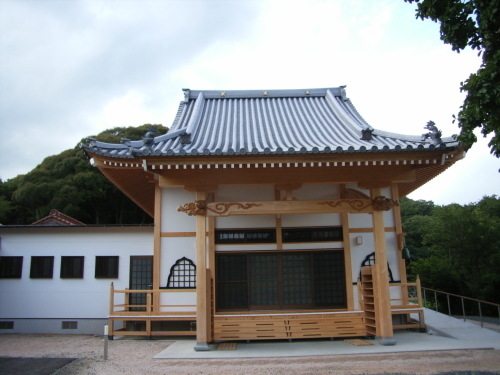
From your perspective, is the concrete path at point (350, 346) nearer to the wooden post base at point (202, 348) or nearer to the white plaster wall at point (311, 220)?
the wooden post base at point (202, 348)

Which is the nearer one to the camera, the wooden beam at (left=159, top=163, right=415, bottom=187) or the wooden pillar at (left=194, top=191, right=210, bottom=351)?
the wooden pillar at (left=194, top=191, right=210, bottom=351)

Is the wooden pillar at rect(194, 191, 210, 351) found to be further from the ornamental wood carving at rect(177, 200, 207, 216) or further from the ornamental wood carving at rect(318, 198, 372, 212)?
the ornamental wood carving at rect(318, 198, 372, 212)

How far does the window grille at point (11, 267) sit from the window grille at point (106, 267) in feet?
7.92

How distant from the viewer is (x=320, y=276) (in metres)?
10.7

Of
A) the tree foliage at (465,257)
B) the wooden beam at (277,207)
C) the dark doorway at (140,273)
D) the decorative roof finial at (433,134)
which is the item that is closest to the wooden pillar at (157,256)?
the dark doorway at (140,273)

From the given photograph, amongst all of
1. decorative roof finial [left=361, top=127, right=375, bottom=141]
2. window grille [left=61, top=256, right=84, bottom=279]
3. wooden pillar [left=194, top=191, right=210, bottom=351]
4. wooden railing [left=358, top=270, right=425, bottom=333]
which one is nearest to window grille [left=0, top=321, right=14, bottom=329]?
window grille [left=61, top=256, right=84, bottom=279]

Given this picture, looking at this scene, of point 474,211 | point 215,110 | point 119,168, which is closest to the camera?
point 119,168

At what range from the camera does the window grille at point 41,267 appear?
12.4 metres

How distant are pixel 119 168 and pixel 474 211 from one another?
20.2 meters

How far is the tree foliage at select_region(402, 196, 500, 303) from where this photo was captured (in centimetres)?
2077

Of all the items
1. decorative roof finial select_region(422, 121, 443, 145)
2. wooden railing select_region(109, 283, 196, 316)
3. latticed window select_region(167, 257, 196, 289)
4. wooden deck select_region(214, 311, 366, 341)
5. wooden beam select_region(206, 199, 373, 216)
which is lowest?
wooden deck select_region(214, 311, 366, 341)

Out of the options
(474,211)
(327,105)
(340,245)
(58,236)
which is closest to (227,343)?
(340,245)

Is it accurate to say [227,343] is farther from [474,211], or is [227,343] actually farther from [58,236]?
[474,211]

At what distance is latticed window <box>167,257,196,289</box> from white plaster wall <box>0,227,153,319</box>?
1.77 metres
